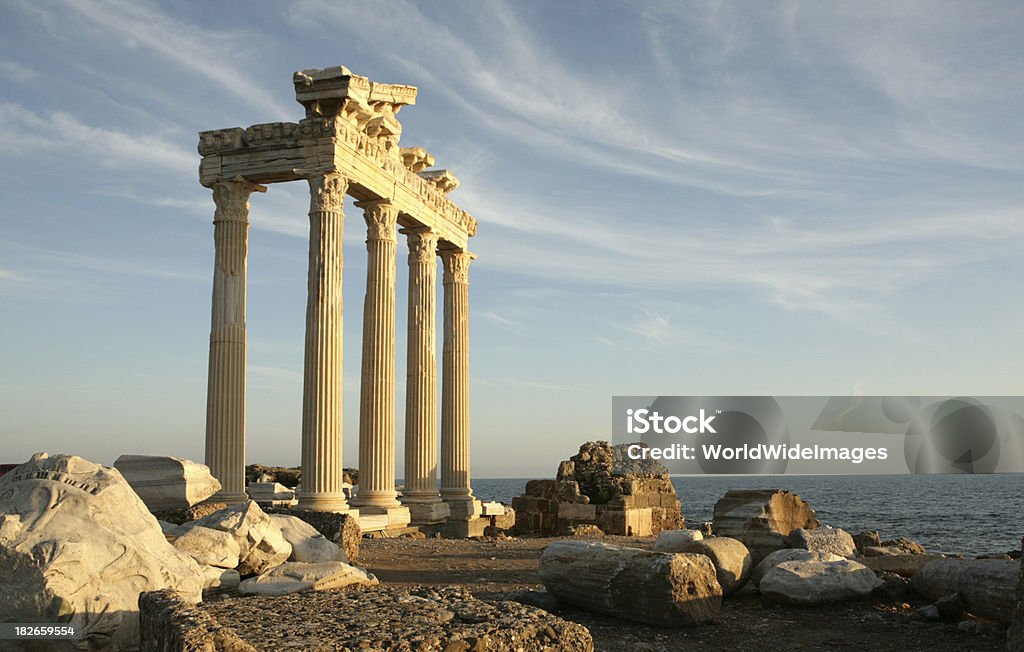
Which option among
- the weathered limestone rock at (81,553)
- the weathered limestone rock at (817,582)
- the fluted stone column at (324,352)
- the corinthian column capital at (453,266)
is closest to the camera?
the weathered limestone rock at (81,553)

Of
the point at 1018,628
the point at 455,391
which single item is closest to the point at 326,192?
the point at 455,391

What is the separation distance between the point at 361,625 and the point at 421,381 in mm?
17083

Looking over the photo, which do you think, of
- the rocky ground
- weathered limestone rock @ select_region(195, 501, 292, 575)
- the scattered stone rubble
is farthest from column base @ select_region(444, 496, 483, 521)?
weathered limestone rock @ select_region(195, 501, 292, 575)

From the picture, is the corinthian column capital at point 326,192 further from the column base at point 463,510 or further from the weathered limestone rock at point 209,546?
the weathered limestone rock at point 209,546

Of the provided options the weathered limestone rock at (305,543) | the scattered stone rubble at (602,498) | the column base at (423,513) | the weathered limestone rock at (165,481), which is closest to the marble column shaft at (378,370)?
the column base at (423,513)

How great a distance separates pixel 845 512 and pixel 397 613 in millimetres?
54720

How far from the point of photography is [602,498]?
23812 mm

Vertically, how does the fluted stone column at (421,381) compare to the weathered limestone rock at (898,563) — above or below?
above

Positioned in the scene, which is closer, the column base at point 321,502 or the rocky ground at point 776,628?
the rocky ground at point 776,628

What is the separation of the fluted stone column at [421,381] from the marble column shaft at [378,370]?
1769mm

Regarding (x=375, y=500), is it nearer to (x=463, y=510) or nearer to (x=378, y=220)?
(x=463, y=510)

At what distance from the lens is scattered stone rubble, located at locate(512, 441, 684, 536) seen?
2320cm

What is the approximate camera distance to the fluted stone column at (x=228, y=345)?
1892 centimetres

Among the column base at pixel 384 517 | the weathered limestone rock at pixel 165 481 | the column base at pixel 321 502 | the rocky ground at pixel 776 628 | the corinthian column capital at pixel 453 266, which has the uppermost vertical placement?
the corinthian column capital at pixel 453 266
